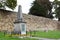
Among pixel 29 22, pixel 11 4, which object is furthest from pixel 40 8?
pixel 11 4

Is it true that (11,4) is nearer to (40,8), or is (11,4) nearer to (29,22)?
(29,22)

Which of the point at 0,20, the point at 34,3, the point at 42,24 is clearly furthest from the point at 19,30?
the point at 34,3

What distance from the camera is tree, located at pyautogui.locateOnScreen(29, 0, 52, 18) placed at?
220 ft

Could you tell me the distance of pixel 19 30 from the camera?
34.9 metres

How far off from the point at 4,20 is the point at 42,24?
12.3 m

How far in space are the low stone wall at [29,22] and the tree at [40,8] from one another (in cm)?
512

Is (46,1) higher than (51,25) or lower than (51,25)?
higher

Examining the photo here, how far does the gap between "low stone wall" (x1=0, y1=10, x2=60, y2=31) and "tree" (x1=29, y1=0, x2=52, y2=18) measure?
512 centimetres

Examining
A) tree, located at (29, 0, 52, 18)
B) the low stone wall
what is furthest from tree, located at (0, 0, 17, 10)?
tree, located at (29, 0, 52, 18)

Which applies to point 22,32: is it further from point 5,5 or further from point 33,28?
point 33,28

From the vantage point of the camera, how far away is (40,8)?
221 feet

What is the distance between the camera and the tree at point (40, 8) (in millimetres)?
67194

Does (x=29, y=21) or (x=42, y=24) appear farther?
(x=42, y=24)

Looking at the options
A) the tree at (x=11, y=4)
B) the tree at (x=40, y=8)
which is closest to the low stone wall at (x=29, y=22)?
the tree at (x=11, y=4)
